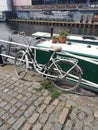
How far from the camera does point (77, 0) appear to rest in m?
46.9

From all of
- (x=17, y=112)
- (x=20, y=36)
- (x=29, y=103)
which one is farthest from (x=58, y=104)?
(x=20, y=36)

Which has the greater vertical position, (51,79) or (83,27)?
(51,79)

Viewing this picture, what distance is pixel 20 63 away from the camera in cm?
548

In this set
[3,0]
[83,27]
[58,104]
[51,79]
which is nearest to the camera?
[58,104]

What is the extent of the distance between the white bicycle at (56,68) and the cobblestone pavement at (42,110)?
46cm

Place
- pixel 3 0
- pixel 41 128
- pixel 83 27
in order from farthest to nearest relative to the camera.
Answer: pixel 3 0 → pixel 83 27 → pixel 41 128

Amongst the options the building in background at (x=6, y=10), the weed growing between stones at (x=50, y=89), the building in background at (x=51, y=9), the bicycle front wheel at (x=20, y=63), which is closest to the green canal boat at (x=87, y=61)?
the weed growing between stones at (x=50, y=89)

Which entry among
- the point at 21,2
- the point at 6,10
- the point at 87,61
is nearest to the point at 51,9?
the point at 21,2

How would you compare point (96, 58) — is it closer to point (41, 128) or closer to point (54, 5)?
point (41, 128)

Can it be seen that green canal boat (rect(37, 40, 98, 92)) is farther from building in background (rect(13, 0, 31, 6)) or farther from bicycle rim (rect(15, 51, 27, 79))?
building in background (rect(13, 0, 31, 6))

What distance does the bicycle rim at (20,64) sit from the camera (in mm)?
5254

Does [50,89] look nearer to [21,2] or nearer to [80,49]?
[80,49]

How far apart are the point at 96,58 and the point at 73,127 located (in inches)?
78.4

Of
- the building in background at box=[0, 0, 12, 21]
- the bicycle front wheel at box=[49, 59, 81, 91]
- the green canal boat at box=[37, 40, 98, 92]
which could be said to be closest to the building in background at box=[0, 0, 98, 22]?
the building in background at box=[0, 0, 12, 21]
